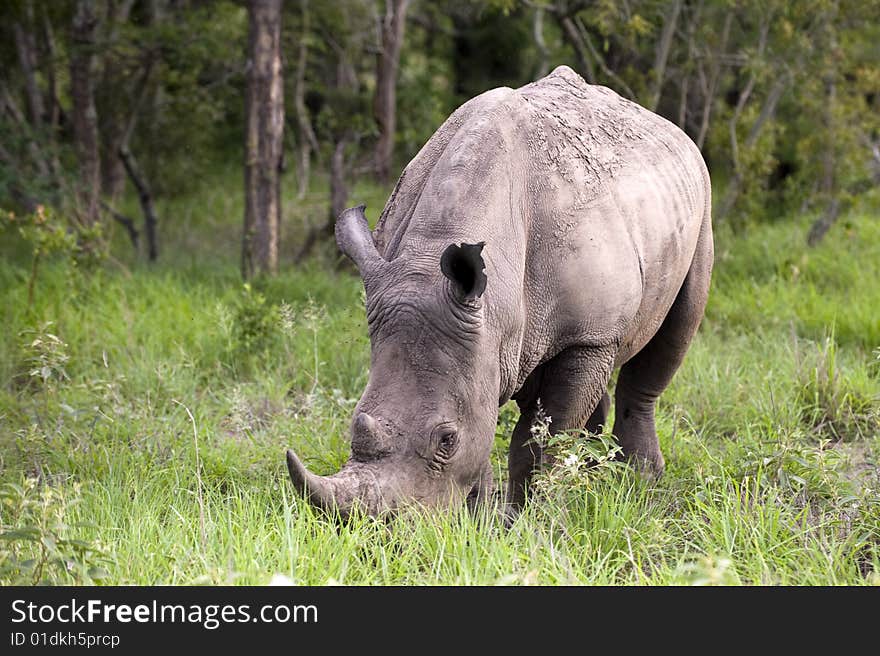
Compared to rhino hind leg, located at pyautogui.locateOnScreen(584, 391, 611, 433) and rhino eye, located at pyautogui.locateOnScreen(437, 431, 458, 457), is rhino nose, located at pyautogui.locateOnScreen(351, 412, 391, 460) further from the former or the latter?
rhino hind leg, located at pyautogui.locateOnScreen(584, 391, 611, 433)

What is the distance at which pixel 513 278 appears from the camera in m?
3.79

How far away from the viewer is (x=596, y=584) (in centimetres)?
348

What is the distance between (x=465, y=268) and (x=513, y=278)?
1.32ft

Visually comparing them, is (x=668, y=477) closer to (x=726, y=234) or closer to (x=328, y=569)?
(x=328, y=569)

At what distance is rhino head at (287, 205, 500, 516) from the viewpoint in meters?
3.43

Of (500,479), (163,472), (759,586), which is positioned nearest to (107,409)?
(163,472)

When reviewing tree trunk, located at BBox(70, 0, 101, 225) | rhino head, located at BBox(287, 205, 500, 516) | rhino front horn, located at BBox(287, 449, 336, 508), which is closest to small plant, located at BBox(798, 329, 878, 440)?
rhino head, located at BBox(287, 205, 500, 516)

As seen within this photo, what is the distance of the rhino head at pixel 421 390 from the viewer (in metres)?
3.43

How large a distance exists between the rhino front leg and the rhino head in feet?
2.09

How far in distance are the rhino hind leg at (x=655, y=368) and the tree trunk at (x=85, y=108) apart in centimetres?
579

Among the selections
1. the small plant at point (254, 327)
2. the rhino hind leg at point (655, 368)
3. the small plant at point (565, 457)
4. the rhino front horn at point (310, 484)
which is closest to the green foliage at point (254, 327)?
the small plant at point (254, 327)

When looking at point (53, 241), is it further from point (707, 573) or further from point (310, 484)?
point (707, 573)

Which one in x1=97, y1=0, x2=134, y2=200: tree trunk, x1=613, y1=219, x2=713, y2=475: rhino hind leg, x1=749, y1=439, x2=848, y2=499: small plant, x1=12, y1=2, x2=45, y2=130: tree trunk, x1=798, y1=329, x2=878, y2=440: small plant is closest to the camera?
x1=749, y1=439, x2=848, y2=499: small plant

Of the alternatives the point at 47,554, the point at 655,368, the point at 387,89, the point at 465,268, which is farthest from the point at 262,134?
the point at 47,554
